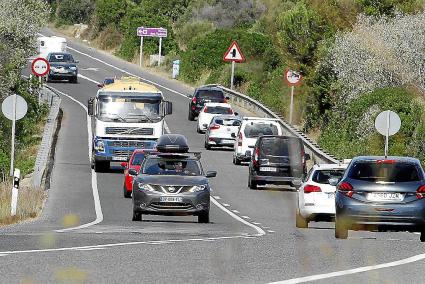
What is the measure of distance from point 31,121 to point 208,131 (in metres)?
8.52

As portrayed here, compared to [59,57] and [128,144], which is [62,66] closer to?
[59,57]

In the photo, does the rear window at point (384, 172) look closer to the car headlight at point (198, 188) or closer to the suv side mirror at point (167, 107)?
the car headlight at point (198, 188)

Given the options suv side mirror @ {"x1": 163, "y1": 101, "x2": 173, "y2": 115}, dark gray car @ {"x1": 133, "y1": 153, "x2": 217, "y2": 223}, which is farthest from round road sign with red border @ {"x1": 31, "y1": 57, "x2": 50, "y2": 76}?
dark gray car @ {"x1": 133, "y1": 153, "x2": 217, "y2": 223}

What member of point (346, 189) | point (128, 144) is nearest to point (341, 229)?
point (346, 189)

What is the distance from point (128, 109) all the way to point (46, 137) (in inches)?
254

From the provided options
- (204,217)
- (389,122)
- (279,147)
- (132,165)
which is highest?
(389,122)

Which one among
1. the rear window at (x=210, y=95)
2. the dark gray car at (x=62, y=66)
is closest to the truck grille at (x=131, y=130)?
the rear window at (x=210, y=95)

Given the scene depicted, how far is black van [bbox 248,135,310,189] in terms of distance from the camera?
40062 millimetres

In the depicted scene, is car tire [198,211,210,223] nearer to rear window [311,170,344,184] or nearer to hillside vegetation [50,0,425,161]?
rear window [311,170,344,184]

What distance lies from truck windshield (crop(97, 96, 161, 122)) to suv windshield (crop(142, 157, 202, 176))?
1128 centimetres

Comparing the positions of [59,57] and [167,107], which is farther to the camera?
[59,57]

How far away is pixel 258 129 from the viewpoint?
46.8 meters

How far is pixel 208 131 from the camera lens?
53.0m

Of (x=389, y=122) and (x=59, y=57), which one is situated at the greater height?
(x=59, y=57)
